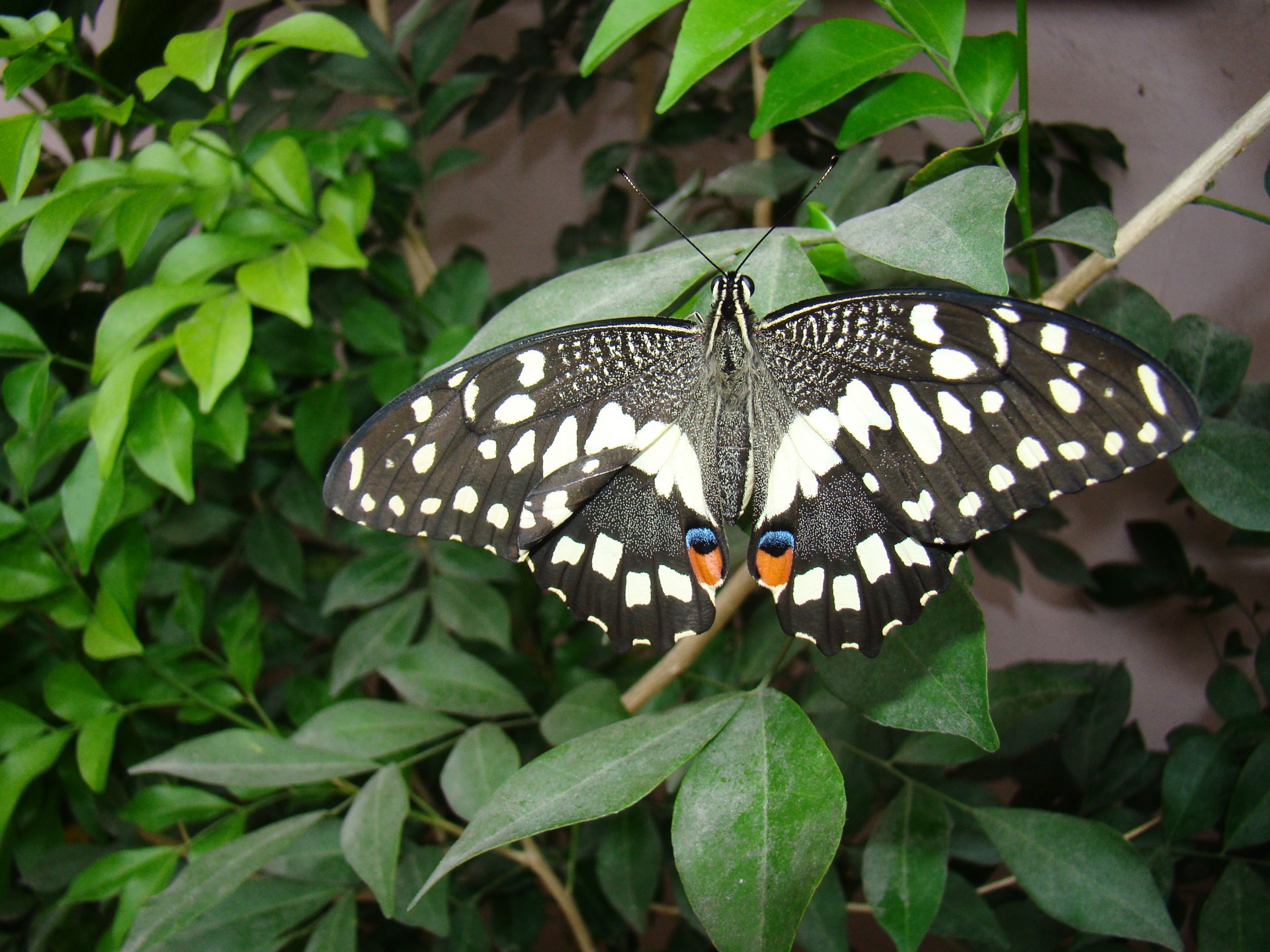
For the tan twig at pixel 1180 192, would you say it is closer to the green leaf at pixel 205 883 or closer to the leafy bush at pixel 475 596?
the leafy bush at pixel 475 596

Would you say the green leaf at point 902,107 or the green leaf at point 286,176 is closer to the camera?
the green leaf at point 902,107

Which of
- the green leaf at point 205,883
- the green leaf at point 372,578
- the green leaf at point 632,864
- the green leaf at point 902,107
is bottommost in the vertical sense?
the green leaf at point 632,864

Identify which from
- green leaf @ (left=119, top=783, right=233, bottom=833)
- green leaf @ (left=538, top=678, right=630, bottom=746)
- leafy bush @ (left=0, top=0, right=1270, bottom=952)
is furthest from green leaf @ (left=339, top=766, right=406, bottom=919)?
green leaf @ (left=119, top=783, right=233, bottom=833)

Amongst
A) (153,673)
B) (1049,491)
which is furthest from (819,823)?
(153,673)

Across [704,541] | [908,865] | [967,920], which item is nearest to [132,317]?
[704,541]

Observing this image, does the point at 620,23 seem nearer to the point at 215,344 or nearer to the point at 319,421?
the point at 215,344

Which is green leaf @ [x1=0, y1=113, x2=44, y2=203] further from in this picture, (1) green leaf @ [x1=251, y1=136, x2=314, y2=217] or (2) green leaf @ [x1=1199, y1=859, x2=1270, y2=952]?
(2) green leaf @ [x1=1199, y1=859, x2=1270, y2=952]

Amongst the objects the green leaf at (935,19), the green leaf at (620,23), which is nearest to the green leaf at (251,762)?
the green leaf at (620,23)
